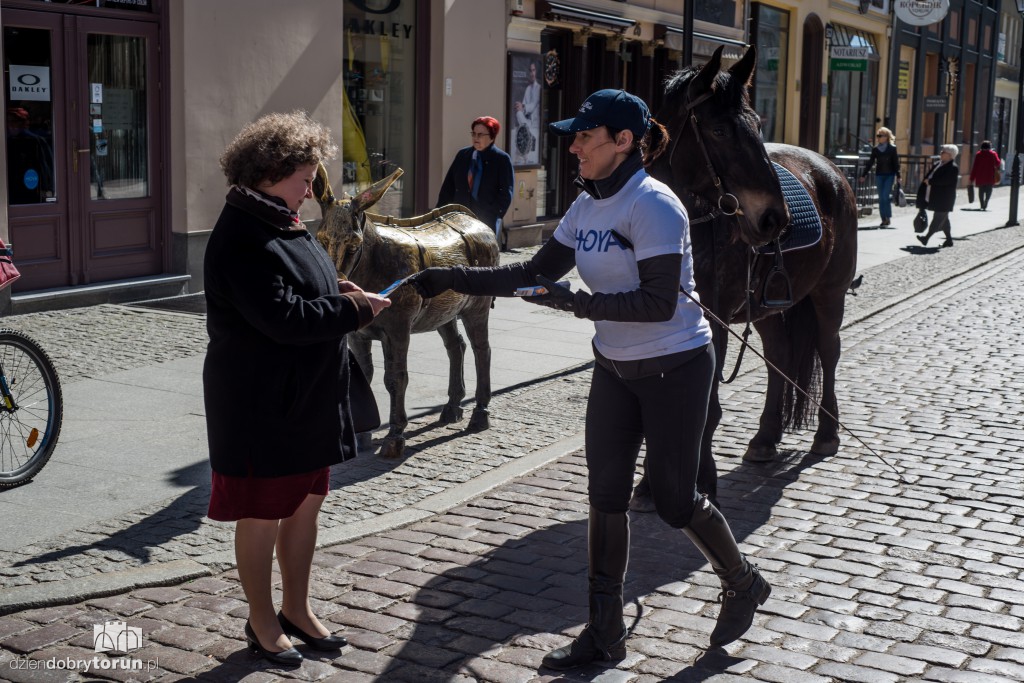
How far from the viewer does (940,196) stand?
21156 millimetres

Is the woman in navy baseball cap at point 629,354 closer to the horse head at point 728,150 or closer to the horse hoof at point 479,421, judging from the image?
the horse head at point 728,150

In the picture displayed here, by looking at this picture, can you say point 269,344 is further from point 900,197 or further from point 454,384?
point 900,197

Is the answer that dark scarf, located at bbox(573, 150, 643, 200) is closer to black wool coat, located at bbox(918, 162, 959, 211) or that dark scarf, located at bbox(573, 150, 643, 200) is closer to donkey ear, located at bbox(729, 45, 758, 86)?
donkey ear, located at bbox(729, 45, 758, 86)

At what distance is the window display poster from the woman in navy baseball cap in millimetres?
14800

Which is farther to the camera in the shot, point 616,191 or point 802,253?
point 802,253

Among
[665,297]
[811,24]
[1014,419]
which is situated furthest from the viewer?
[811,24]

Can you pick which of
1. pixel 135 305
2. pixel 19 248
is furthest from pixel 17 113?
pixel 135 305

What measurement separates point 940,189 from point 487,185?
12.1 metres

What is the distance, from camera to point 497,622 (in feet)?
15.7

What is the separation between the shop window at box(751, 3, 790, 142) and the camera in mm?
28828

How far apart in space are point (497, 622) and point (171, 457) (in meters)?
2.96

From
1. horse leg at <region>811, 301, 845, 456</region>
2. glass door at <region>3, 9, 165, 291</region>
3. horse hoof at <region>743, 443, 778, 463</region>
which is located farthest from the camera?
glass door at <region>3, 9, 165, 291</region>

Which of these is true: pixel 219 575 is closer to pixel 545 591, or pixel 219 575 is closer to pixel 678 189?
pixel 545 591

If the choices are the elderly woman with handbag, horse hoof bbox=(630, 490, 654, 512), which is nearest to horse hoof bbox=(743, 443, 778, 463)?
horse hoof bbox=(630, 490, 654, 512)
